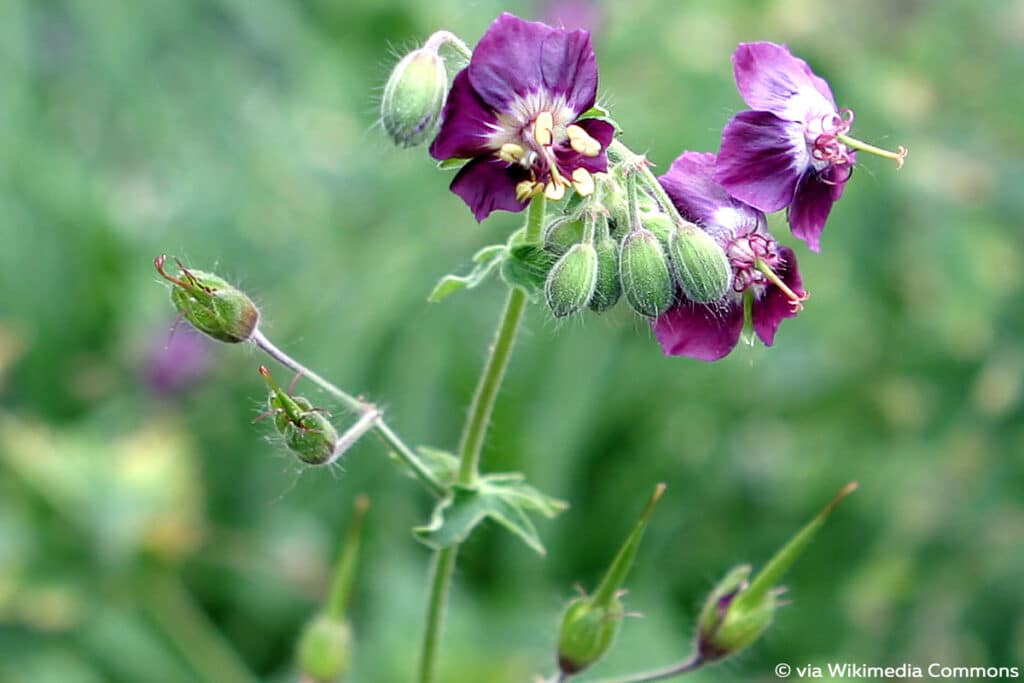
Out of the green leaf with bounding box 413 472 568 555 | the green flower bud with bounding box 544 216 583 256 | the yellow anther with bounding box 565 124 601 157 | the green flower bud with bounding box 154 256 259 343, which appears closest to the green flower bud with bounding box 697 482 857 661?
the green leaf with bounding box 413 472 568 555

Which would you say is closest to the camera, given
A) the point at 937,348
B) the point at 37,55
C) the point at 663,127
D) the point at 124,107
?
the point at 663,127

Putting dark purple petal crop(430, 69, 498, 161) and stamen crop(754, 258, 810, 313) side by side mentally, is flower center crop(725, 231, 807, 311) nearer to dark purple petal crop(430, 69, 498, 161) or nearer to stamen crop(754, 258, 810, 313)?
stamen crop(754, 258, 810, 313)

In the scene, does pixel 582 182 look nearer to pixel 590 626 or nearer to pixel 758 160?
pixel 758 160

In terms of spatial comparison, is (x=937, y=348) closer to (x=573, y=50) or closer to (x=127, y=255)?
(x=573, y=50)

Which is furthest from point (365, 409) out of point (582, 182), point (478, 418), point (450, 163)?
point (582, 182)

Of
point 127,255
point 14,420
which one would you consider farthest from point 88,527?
point 127,255
